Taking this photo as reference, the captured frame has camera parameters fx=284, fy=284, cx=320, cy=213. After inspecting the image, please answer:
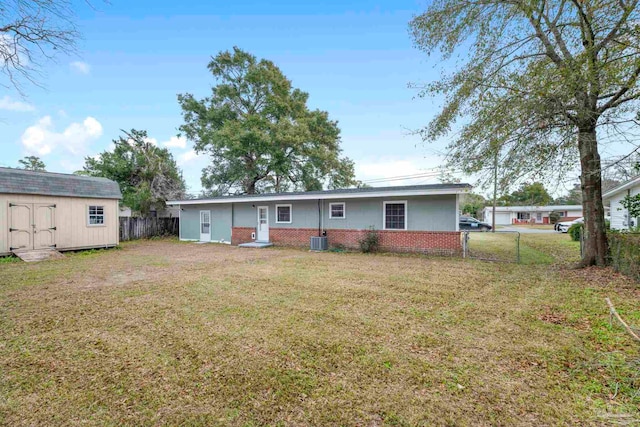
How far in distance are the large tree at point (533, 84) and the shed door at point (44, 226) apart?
574 inches

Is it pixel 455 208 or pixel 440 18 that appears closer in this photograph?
pixel 440 18

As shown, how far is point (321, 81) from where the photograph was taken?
55.4 feet

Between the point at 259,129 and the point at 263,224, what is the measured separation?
9.92 meters

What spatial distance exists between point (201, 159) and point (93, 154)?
25.1ft

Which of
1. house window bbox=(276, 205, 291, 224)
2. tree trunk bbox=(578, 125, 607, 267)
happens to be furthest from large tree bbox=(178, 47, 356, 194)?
tree trunk bbox=(578, 125, 607, 267)

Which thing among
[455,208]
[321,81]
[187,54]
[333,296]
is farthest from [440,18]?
[187,54]

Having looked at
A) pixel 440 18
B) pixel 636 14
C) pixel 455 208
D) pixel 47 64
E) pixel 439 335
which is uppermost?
pixel 440 18

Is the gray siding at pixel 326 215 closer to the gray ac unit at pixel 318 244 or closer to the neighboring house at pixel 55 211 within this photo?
the gray ac unit at pixel 318 244

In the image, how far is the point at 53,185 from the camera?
38.1 feet

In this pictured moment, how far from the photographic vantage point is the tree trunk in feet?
23.9

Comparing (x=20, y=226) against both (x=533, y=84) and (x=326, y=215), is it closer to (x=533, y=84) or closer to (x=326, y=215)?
(x=326, y=215)

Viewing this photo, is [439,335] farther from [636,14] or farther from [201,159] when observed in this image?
[201,159]

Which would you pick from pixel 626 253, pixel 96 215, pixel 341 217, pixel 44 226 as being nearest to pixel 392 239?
pixel 341 217

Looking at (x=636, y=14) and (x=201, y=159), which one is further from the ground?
(x=201, y=159)
